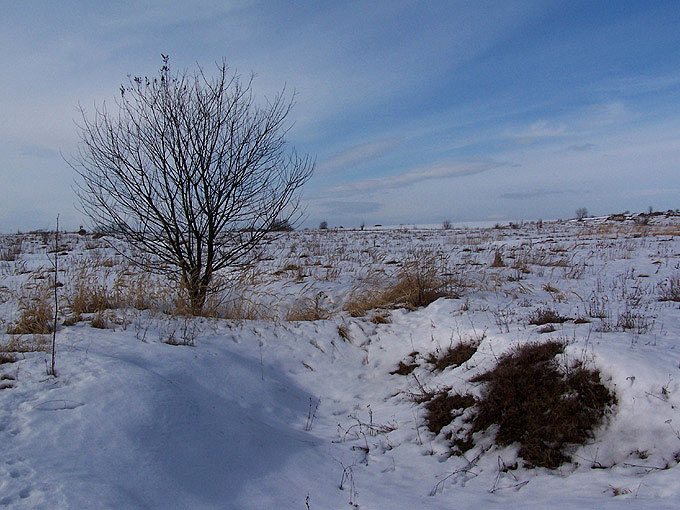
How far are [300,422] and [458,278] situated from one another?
4650 millimetres

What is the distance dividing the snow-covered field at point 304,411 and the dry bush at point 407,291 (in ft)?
1.19

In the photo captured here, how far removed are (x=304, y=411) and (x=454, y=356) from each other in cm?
176

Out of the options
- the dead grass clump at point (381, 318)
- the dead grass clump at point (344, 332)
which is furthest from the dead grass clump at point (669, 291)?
the dead grass clump at point (344, 332)

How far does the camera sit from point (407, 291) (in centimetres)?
699

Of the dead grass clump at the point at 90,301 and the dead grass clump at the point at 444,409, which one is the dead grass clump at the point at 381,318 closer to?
the dead grass clump at the point at 444,409

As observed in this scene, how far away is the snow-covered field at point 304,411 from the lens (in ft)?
7.67

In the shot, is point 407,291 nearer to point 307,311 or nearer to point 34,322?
point 307,311

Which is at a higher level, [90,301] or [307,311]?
[90,301]

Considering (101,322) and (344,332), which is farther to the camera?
(344,332)

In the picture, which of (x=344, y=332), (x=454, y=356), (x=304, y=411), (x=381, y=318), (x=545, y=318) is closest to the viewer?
(x=304, y=411)

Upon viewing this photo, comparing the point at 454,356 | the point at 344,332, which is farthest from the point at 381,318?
the point at 454,356

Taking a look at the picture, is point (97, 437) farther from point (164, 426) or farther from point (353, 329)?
point (353, 329)

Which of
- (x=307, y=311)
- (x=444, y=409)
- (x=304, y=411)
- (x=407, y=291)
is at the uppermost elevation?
(x=407, y=291)

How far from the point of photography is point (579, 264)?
31.7ft
